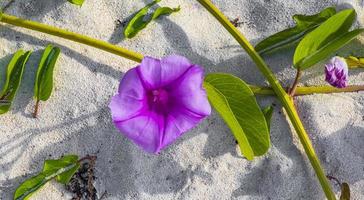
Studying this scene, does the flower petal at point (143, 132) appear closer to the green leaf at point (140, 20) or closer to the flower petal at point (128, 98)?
the flower petal at point (128, 98)

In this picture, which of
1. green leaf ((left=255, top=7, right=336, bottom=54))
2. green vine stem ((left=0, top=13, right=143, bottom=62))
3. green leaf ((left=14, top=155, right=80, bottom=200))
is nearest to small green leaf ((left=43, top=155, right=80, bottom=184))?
green leaf ((left=14, top=155, right=80, bottom=200))

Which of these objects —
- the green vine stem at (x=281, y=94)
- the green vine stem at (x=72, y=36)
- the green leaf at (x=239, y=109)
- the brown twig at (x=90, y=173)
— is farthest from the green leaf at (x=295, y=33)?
the brown twig at (x=90, y=173)

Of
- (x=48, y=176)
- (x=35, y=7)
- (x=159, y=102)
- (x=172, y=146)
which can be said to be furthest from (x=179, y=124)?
(x=35, y=7)

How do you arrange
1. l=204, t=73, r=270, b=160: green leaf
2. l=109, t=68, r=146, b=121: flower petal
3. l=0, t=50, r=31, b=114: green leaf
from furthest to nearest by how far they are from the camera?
l=0, t=50, r=31, b=114: green leaf → l=204, t=73, r=270, b=160: green leaf → l=109, t=68, r=146, b=121: flower petal

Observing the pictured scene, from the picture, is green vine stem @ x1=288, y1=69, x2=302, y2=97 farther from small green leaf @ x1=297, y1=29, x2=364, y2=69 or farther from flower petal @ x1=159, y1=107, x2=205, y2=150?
flower petal @ x1=159, y1=107, x2=205, y2=150

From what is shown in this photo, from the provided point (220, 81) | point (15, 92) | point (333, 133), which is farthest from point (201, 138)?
point (15, 92)

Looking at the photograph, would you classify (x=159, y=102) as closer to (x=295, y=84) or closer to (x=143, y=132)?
(x=143, y=132)
